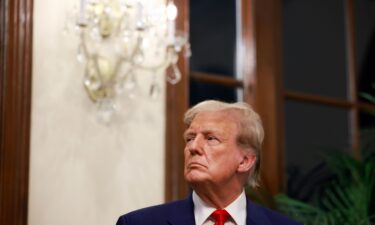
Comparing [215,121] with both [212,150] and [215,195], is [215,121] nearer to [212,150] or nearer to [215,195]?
[212,150]

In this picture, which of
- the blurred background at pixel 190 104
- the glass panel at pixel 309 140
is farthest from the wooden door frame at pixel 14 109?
the glass panel at pixel 309 140

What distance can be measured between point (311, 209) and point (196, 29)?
1.10 meters

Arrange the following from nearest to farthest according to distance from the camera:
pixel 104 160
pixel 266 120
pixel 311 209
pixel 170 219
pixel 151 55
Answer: pixel 170 219
pixel 104 160
pixel 151 55
pixel 311 209
pixel 266 120

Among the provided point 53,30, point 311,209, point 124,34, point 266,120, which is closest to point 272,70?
point 266,120

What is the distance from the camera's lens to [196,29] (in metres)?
3.58

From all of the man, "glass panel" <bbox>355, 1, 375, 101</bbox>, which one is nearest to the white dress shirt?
the man

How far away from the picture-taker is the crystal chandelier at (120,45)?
2.94 meters

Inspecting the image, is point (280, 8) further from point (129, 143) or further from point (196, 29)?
point (129, 143)

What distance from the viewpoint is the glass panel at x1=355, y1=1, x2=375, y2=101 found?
14.6 ft

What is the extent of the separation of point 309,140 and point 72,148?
1706 mm

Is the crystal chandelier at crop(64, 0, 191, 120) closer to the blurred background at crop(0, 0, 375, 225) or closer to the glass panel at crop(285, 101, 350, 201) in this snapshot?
the blurred background at crop(0, 0, 375, 225)

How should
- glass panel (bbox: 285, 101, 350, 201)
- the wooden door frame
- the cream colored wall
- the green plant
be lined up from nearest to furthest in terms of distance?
the wooden door frame, the cream colored wall, the green plant, glass panel (bbox: 285, 101, 350, 201)

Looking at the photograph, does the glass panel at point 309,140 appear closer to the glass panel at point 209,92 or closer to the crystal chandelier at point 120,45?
the glass panel at point 209,92

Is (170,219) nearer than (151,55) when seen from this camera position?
Yes
